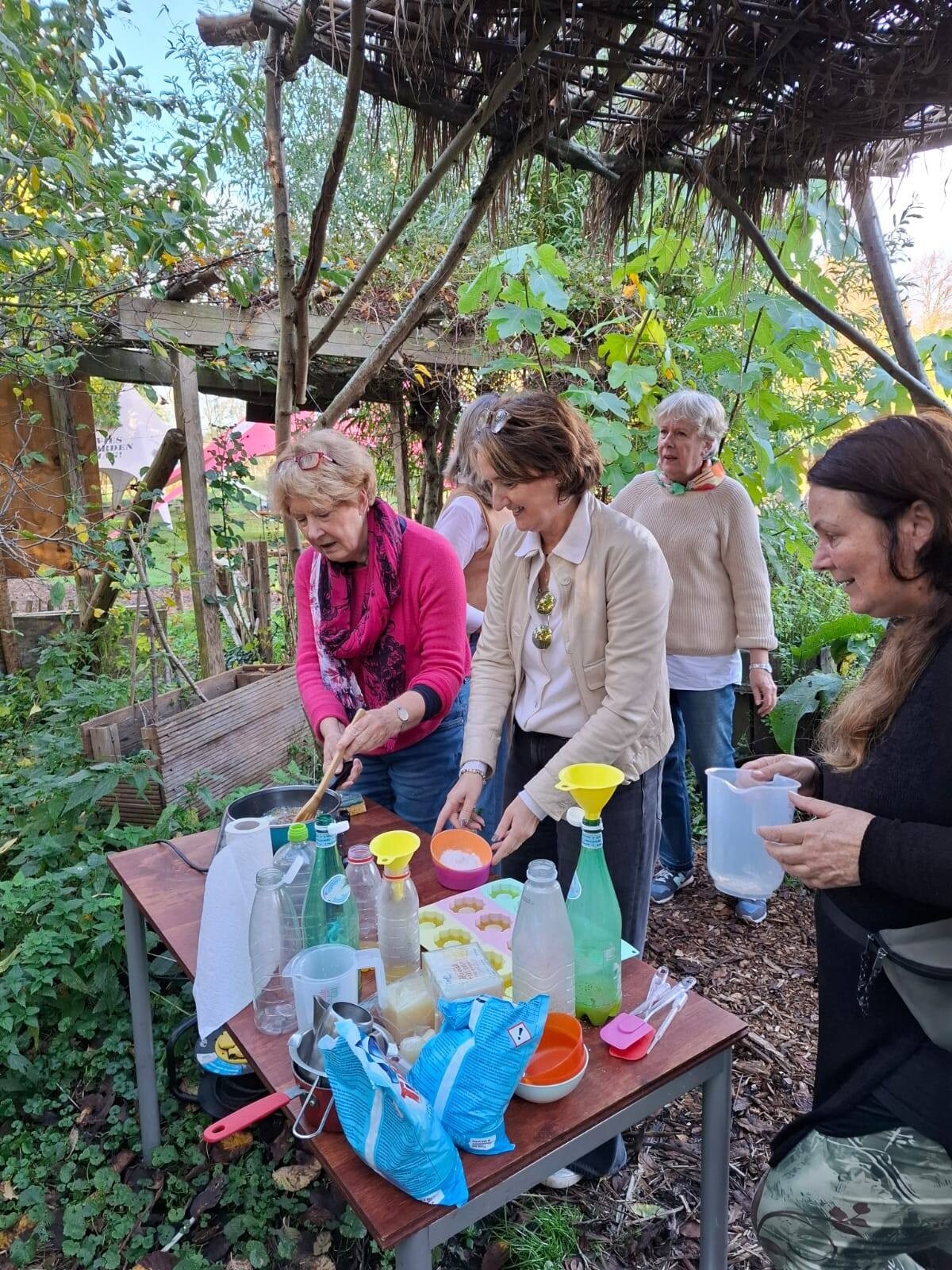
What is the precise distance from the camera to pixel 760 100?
6.82ft

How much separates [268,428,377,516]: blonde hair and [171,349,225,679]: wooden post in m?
2.10

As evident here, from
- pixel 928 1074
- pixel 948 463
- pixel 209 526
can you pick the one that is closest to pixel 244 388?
pixel 209 526

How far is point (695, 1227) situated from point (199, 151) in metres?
3.70

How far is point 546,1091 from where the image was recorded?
1.02m

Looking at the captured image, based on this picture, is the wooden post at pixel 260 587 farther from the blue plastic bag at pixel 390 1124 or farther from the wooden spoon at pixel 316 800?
the blue plastic bag at pixel 390 1124

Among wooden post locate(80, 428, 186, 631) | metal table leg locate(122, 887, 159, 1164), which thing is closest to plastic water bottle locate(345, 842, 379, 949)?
metal table leg locate(122, 887, 159, 1164)

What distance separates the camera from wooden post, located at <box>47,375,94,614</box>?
4363 millimetres

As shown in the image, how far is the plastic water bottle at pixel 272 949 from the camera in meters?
1.22

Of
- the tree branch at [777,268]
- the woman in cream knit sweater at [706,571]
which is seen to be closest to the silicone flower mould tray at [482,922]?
the woman in cream knit sweater at [706,571]

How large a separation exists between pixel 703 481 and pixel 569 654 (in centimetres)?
147

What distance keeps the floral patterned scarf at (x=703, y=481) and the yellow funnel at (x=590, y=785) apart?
6.46ft

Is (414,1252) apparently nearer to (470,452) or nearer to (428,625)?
(428,625)

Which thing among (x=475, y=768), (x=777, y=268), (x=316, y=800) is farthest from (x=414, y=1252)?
(x=777, y=268)

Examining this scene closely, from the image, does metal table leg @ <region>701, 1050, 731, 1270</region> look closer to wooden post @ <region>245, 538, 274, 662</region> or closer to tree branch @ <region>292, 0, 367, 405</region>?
tree branch @ <region>292, 0, 367, 405</region>
